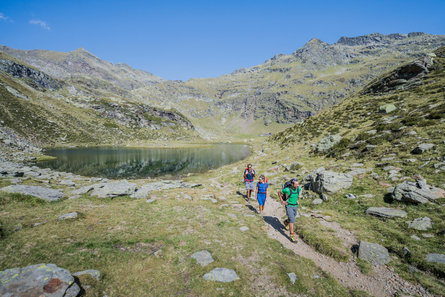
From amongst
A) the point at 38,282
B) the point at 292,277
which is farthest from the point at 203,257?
the point at 38,282

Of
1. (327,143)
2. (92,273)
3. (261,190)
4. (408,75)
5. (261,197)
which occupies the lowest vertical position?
(92,273)

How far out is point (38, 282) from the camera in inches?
218

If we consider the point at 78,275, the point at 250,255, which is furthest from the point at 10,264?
the point at 250,255

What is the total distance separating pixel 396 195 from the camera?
12836 millimetres

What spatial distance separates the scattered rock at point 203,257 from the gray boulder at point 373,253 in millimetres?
7804

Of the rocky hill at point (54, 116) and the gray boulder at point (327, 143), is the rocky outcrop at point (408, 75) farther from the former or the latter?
the rocky hill at point (54, 116)

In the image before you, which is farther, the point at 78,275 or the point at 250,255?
the point at 250,255

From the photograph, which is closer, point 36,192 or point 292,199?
point 292,199

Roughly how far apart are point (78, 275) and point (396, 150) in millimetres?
27131

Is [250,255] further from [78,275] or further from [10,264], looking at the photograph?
[10,264]

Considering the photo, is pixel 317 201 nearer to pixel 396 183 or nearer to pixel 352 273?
pixel 396 183

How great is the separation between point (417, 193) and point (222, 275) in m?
13.8

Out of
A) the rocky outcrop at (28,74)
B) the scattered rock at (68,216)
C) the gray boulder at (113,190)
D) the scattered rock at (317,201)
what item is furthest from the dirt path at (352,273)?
the rocky outcrop at (28,74)

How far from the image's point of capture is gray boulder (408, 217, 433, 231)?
998 cm
